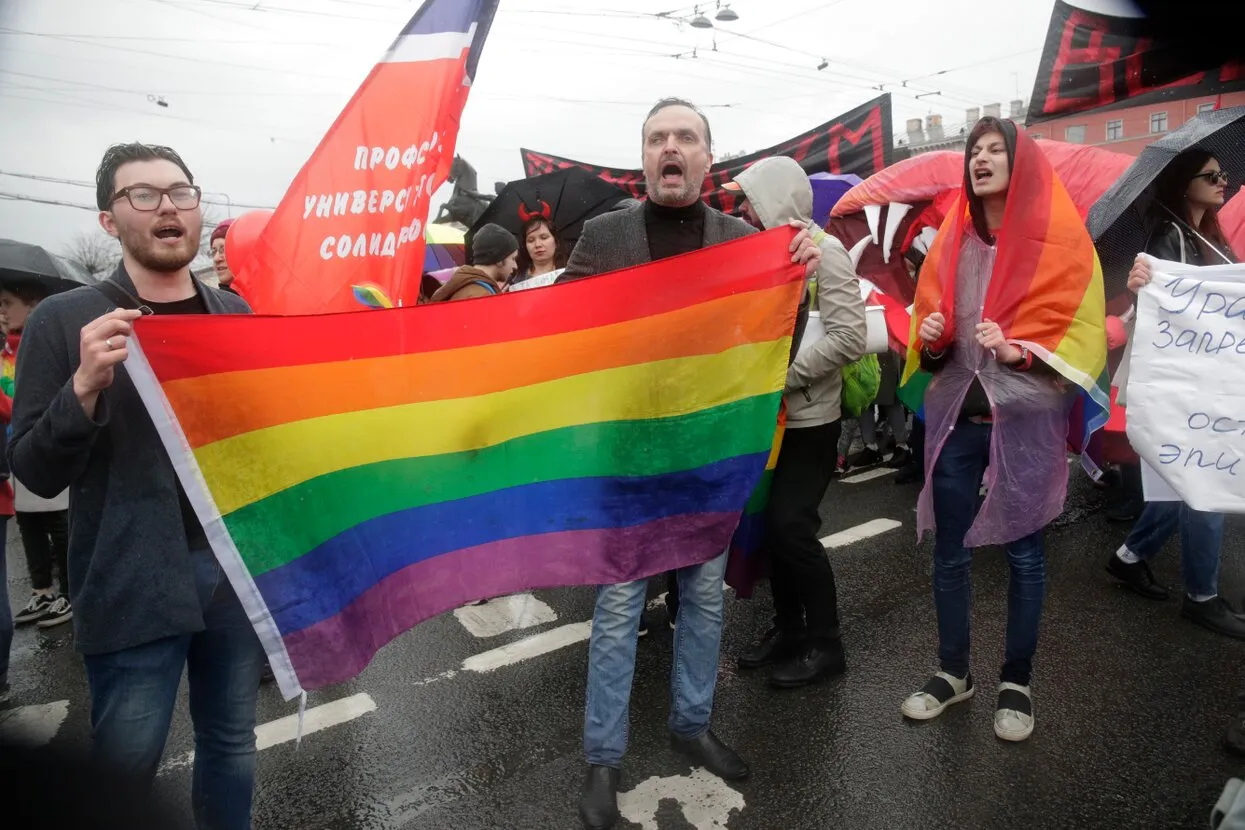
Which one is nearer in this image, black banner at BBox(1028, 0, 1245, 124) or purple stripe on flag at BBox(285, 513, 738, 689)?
purple stripe on flag at BBox(285, 513, 738, 689)

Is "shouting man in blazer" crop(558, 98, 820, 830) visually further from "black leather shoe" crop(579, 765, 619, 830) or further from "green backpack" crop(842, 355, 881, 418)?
"green backpack" crop(842, 355, 881, 418)

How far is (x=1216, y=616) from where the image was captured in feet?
12.0

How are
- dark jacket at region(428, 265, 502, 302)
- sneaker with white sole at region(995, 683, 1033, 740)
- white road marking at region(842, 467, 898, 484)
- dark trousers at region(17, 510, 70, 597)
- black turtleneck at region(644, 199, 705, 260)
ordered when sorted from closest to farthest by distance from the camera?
black turtleneck at region(644, 199, 705, 260) → sneaker with white sole at region(995, 683, 1033, 740) → dark jacket at region(428, 265, 502, 302) → dark trousers at region(17, 510, 70, 597) → white road marking at region(842, 467, 898, 484)

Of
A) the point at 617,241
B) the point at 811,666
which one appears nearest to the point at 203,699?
the point at 617,241

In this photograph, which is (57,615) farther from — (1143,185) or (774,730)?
(1143,185)

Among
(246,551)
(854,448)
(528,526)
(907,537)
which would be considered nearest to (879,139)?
(854,448)

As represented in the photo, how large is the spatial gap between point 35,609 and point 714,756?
3926 millimetres

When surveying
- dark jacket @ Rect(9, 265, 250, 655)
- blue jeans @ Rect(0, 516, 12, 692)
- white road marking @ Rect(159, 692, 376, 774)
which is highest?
dark jacket @ Rect(9, 265, 250, 655)

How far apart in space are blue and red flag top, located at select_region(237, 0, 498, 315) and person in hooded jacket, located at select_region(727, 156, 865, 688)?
1.45m

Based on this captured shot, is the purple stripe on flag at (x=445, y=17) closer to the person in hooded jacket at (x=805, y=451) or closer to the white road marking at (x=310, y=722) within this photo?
the person in hooded jacket at (x=805, y=451)

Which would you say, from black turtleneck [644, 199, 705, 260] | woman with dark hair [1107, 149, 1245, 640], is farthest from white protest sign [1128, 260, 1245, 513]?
black turtleneck [644, 199, 705, 260]

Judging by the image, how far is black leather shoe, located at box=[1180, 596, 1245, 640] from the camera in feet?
11.8

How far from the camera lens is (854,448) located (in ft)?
24.7

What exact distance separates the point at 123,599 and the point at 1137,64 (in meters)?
4.21
